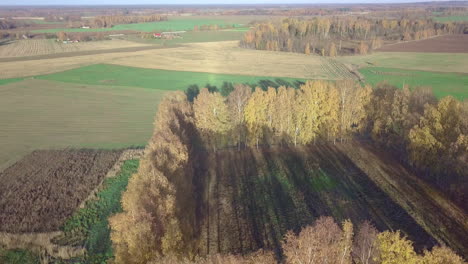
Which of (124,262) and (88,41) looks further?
(88,41)

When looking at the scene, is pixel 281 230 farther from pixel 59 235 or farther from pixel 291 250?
pixel 59 235

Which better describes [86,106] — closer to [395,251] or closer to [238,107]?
[238,107]

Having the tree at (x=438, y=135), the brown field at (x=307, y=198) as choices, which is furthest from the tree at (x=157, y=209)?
the tree at (x=438, y=135)

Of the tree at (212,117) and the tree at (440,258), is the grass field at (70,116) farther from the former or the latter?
the tree at (440,258)

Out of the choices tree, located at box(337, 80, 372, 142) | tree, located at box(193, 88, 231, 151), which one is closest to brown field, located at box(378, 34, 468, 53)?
tree, located at box(337, 80, 372, 142)

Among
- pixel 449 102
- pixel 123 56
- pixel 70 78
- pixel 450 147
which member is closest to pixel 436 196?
pixel 450 147
